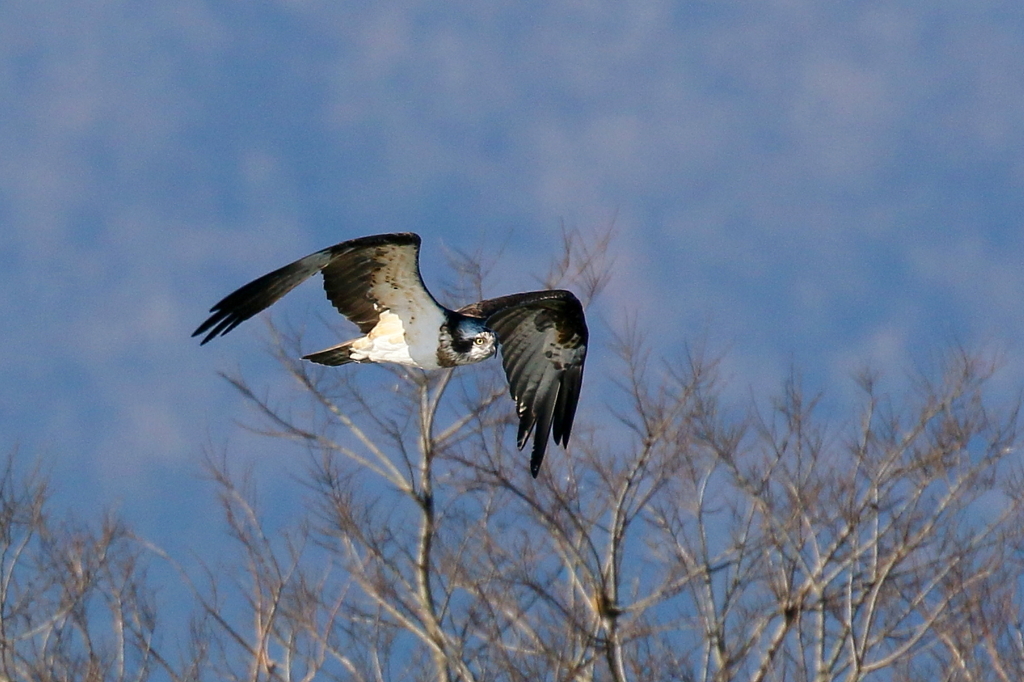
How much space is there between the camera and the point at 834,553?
36.8ft

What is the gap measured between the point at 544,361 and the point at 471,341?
1.48 meters

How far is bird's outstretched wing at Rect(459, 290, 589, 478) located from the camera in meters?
9.09

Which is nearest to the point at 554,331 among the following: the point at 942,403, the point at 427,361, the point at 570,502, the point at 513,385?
the point at 513,385

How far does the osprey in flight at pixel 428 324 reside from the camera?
24.0ft

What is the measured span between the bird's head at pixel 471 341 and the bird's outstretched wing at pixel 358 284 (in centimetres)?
20

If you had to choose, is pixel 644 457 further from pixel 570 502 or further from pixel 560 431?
pixel 560 431

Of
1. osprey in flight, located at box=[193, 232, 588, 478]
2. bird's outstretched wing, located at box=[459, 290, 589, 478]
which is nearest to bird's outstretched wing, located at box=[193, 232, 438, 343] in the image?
osprey in flight, located at box=[193, 232, 588, 478]

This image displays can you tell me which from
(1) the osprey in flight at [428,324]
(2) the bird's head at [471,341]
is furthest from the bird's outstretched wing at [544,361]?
(2) the bird's head at [471,341]

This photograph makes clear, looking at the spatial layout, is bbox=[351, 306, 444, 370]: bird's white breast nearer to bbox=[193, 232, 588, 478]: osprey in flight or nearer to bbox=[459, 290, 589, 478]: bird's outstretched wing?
bbox=[193, 232, 588, 478]: osprey in flight

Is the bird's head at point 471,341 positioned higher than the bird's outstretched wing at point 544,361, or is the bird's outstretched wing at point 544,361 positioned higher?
the bird's outstretched wing at point 544,361

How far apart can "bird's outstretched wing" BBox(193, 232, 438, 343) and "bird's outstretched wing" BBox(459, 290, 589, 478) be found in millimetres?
1204

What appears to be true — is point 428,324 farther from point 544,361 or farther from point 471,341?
point 544,361

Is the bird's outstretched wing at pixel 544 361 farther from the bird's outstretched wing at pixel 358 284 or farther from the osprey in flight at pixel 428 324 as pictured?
the bird's outstretched wing at pixel 358 284

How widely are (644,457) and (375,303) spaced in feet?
13.5
